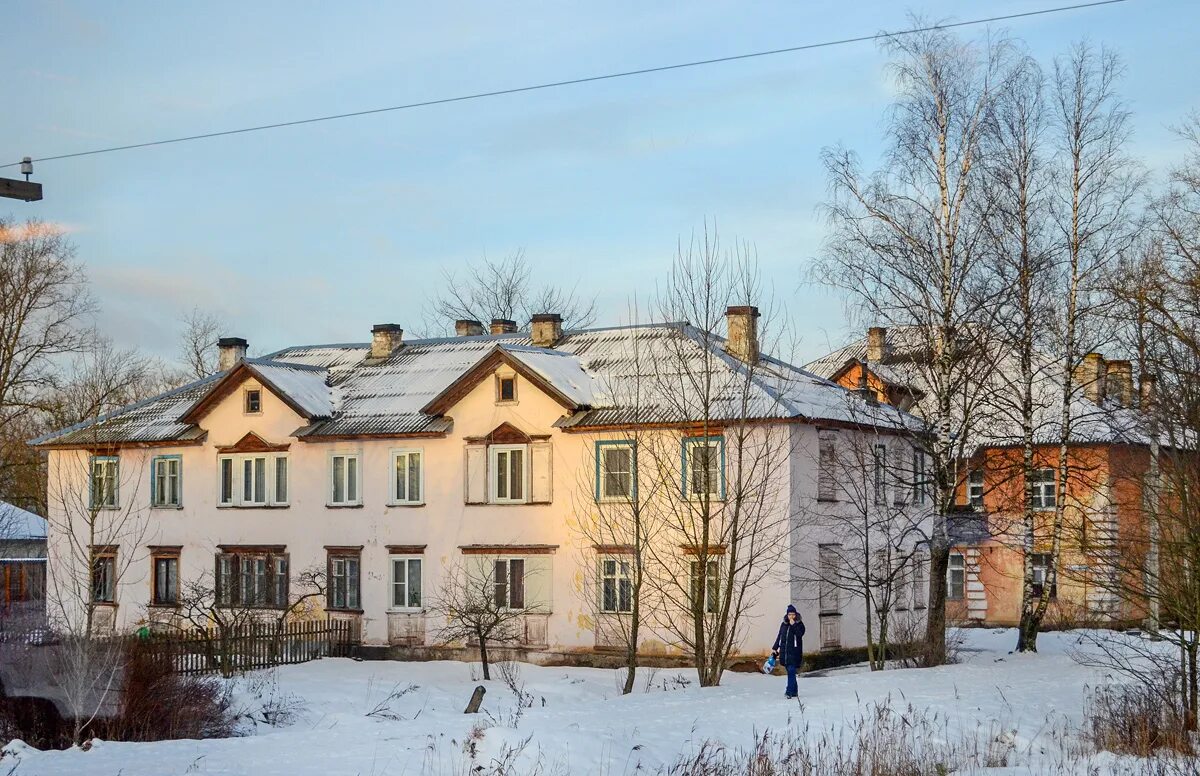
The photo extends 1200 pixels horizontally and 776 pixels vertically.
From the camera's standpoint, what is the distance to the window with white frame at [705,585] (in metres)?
25.2

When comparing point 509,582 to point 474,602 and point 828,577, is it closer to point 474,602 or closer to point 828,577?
point 474,602

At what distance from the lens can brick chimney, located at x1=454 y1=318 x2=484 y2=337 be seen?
138 ft

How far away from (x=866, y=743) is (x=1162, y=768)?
337cm

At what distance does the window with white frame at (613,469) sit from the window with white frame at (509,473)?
215cm

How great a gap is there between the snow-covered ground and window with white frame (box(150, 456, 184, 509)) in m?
10.1

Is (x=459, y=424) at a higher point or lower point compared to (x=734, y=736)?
higher

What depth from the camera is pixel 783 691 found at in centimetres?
2491

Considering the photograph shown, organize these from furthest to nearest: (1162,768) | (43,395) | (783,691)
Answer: (43,395), (783,691), (1162,768)

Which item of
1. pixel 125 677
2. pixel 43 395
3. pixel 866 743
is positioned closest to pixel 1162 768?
pixel 866 743

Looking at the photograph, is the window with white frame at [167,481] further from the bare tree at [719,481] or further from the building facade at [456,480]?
the bare tree at [719,481]

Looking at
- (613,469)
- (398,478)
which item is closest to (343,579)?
(398,478)

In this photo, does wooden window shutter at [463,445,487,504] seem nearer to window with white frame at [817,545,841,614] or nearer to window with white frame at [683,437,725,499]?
window with white frame at [683,437,725,499]

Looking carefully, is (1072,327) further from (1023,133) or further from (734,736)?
(734,736)

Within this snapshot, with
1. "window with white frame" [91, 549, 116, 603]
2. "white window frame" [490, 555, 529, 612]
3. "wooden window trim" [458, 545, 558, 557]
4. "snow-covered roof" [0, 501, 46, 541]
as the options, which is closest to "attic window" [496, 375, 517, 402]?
"wooden window trim" [458, 545, 558, 557]
